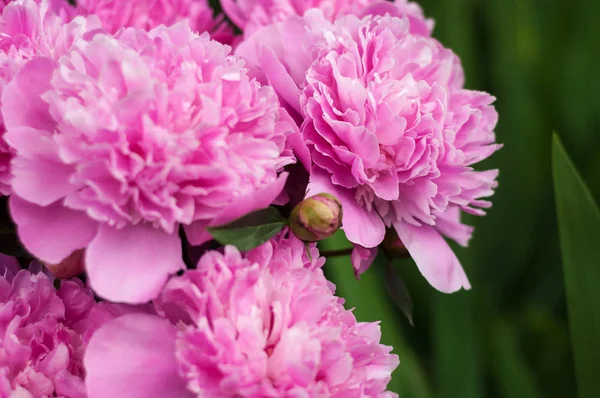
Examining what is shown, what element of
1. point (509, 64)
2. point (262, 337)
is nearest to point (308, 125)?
point (262, 337)

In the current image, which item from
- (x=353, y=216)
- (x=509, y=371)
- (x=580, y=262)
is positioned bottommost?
(x=509, y=371)

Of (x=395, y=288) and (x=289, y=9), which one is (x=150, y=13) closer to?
(x=289, y=9)

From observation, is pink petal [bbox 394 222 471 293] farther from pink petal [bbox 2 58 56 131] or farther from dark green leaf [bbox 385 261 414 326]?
pink petal [bbox 2 58 56 131]

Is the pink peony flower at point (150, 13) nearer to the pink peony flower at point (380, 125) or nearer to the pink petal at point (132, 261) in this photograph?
the pink peony flower at point (380, 125)

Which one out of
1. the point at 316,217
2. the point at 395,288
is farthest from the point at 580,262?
the point at 316,217

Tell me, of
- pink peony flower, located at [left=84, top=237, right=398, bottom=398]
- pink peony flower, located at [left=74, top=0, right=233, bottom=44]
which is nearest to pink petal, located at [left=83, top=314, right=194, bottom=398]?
pink peony flower, located at [left=84, top=237, right=398, bottom=398]

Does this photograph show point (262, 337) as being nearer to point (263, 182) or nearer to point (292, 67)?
point (263, 182)
